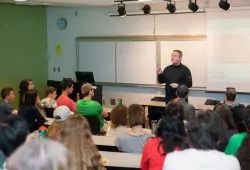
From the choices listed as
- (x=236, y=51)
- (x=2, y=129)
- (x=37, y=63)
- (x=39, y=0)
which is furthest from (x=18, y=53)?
(x=2, y=129)

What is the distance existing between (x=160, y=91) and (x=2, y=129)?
657cm

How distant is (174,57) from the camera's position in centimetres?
736

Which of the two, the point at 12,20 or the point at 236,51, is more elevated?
the point at 12,20

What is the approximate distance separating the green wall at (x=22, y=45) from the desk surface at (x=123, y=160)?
592 cm

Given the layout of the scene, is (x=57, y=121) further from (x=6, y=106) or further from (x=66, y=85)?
(x=66, y=85)

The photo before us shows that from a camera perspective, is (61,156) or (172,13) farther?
(172,13)

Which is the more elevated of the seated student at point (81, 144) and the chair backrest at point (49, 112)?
the seated student at point (81, 144)

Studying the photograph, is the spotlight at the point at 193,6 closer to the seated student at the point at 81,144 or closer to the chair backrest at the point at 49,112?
the chair backrest at the point at 49,112

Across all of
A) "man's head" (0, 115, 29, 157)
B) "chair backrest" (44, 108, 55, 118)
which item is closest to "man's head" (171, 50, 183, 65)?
"chair backrest" (44, 108, 55, 118)

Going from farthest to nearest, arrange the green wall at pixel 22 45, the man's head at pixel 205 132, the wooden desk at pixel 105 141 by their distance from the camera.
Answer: the green wall at pixel 22 45 → the wooden desk at pixel 105 141 → the man's head at pixel 205 132

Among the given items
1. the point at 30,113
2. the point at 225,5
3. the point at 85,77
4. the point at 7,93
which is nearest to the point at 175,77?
the point at 225,5

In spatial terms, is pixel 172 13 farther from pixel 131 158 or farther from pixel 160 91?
pixel 131 158

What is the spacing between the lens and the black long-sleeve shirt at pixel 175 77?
24.2 feet

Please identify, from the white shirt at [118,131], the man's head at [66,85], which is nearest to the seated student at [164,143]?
the white shirt at [118,131]
